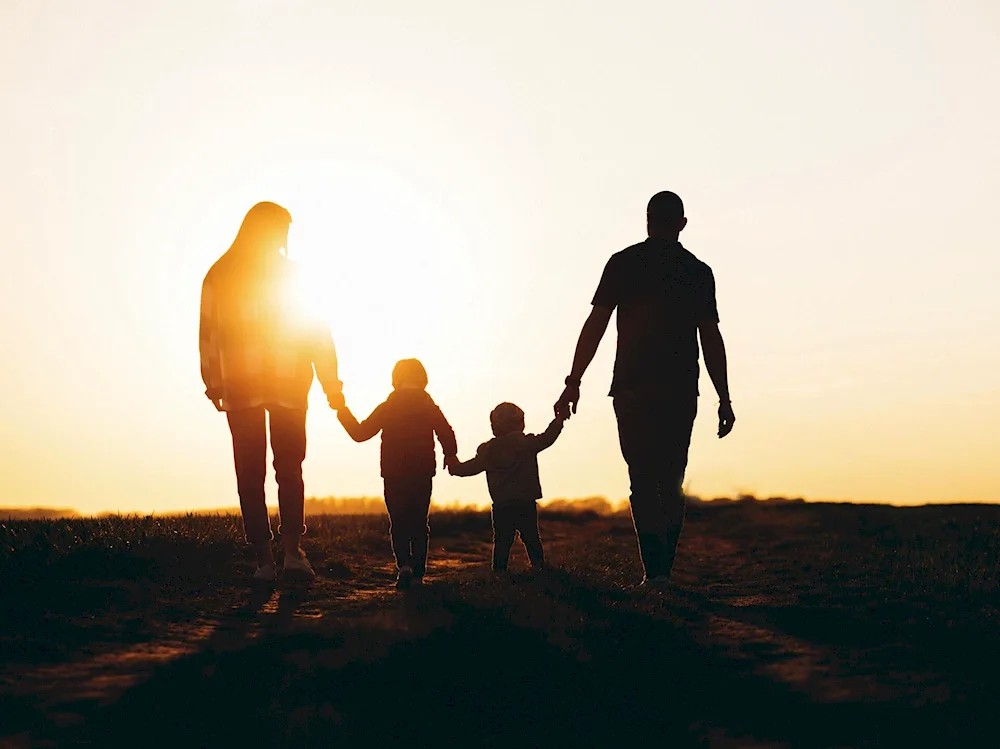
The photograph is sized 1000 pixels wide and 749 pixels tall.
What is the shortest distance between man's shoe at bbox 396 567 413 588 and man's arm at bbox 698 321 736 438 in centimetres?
305

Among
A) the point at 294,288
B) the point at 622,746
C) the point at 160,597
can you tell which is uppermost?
the point at 294,288

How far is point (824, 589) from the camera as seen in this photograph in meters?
9.12

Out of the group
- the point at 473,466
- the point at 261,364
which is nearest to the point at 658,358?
the point at 473,466

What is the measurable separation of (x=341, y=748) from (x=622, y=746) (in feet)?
4.42

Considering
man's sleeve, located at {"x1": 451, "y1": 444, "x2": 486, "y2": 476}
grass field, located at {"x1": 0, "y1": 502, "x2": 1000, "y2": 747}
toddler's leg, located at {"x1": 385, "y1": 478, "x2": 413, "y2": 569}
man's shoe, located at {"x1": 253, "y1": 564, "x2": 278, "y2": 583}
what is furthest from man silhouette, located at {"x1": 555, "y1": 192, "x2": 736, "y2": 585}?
man's shoe, located at {"x1": 253, "y1": 564, "x2": 278, "y2": 583}

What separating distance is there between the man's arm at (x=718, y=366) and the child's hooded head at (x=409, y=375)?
2.70 m

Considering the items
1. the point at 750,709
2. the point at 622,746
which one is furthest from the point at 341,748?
the point at 750,709

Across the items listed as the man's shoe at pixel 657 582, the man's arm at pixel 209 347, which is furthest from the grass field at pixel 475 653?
the man's arm at pixel 209 347

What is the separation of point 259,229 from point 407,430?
228 cm

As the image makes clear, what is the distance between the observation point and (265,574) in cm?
883

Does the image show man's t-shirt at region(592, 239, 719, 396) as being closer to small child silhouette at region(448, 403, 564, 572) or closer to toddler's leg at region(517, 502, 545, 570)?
small child silhouette at region(448, 403, 564, 572)

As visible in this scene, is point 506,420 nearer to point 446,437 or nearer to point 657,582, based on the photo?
point 446,437

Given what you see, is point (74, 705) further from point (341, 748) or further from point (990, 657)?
point (990, 657)

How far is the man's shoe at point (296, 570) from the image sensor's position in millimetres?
9047
